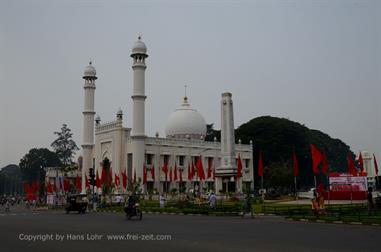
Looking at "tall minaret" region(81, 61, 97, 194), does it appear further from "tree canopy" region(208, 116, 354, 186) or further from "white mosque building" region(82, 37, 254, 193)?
"tree canopy" region(208, 116, 354, 186)

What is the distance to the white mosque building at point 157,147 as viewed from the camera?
53.3m

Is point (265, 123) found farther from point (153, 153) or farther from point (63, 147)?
point (63, 147)

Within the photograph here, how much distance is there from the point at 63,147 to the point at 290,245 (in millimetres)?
93304

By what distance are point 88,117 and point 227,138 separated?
2662 centimetres

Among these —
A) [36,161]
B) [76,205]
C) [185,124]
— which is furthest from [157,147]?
[36,161]

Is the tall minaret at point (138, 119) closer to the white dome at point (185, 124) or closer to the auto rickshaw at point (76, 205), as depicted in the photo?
the white dome at point (185, 124)

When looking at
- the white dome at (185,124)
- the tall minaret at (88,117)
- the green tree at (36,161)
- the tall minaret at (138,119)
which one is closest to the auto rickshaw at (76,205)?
the tall minaret at (138,119)

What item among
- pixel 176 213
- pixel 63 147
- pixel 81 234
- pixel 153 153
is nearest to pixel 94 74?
pixel 153 153

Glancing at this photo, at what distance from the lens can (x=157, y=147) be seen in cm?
6316

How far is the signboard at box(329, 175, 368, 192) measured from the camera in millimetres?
42672

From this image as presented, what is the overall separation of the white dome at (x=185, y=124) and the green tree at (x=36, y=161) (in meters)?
38.2

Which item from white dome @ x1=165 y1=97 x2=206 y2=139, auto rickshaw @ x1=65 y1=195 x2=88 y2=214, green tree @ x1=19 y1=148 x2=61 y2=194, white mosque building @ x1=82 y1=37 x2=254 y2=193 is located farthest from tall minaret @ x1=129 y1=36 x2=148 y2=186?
green tree @ x1=19 y1=148 x2=61 y2=194

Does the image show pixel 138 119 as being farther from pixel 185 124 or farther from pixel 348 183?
pixel 348 183

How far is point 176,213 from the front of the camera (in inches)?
1206
